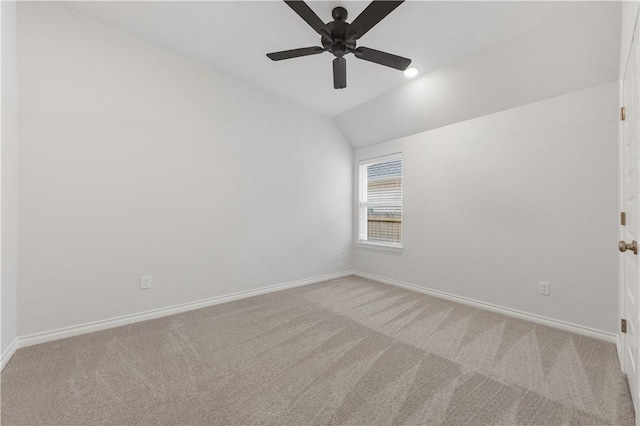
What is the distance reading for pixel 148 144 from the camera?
266cm

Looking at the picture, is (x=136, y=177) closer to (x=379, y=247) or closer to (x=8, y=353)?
(x=8, y=353)

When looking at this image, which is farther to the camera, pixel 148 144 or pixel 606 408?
pixel 148 144

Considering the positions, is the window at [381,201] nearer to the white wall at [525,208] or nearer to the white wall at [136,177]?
the white wall at [525,208]

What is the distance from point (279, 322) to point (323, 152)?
105 inches

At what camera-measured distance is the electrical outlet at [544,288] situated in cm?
257

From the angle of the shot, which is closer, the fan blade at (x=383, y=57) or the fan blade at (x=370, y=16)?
the fan blade at (x=370, y=16)

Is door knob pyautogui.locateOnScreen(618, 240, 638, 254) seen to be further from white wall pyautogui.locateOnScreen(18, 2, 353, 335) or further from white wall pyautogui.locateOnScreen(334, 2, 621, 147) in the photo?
white wall pyautogui.locateOnScreen(18, 2, 353, 335)

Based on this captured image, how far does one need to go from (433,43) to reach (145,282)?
365 centimetres

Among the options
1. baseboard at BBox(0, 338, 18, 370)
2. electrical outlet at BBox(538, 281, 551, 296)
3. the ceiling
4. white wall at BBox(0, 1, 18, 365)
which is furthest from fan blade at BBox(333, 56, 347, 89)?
baseboard at BBox(0, 338, 18, 370)

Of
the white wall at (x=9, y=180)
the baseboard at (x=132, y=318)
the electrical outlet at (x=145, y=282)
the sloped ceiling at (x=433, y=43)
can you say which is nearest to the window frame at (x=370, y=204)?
the sloped ceiling at (x=433, y=43)

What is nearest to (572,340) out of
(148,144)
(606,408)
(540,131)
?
(606,408)

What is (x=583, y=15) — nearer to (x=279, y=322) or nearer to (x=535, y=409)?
(x=535, y=409)

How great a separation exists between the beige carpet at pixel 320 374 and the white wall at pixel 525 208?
39cm

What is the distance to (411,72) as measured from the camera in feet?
9.75
